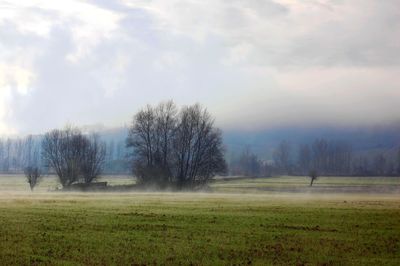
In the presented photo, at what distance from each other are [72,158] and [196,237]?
10798 cm

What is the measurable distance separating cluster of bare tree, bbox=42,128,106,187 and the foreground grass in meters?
81.0

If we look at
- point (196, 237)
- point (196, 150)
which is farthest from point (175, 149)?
point (196, 237)

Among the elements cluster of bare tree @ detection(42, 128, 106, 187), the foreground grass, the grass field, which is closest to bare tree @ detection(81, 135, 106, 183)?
cluster of bare tree @ detection(42, 128, 106, 187)

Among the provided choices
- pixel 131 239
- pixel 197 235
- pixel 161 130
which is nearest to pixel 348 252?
pixel 197 235

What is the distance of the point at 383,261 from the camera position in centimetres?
2483

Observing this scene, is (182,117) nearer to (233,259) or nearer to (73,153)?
(73,153)

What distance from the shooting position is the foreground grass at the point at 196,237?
2472cm

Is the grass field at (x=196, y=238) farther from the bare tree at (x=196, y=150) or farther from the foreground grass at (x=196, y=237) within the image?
the bare tree at (x=196, y=150)

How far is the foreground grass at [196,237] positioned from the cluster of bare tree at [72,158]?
8100 centimetres

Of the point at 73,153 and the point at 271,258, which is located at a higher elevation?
the point at 73,153

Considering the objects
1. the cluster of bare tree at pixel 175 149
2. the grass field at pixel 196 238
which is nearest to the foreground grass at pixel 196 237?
the grass field at pixel 196 238

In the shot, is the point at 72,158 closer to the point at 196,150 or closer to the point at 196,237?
the point at 196,150

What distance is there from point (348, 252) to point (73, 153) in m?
116

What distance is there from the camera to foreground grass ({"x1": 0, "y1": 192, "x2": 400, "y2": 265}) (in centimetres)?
2472
